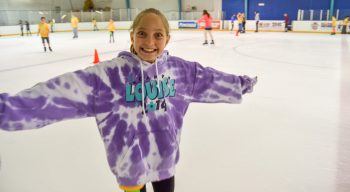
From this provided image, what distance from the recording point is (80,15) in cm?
2692

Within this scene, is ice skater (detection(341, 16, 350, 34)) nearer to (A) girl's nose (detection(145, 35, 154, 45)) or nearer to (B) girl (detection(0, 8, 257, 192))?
(B) girl (detection(0, 8, 257, 192))

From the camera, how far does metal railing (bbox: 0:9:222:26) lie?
69.9 ft

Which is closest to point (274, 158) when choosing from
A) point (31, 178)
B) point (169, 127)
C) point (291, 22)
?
point (169, 127)

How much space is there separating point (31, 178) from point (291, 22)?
20.9m

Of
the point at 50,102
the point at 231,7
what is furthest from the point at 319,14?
the point at 50,102

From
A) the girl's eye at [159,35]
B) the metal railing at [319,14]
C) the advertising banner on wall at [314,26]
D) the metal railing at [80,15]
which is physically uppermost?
the metal railing at [80,15]

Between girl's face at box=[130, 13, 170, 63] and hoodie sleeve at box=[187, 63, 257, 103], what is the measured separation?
0.22m

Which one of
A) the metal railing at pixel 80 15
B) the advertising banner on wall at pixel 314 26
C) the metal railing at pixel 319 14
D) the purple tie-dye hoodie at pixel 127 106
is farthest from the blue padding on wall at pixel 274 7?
the purple tie-dye hoodie at pixel 127 106

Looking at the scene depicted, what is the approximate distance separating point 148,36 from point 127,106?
11.3 inches

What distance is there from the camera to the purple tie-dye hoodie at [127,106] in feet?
3.37

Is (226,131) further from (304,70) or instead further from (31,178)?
(304,70)

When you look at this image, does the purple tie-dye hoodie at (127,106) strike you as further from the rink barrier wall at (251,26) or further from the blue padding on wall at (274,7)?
the blue padding on wall at (274,7)

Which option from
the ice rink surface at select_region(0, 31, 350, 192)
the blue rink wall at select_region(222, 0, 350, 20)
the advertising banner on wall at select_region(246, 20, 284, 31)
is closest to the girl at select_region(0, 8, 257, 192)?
the ice rink surface at select_region(0, 31, 350, 192)

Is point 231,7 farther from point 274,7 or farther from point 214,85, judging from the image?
point 214,85
